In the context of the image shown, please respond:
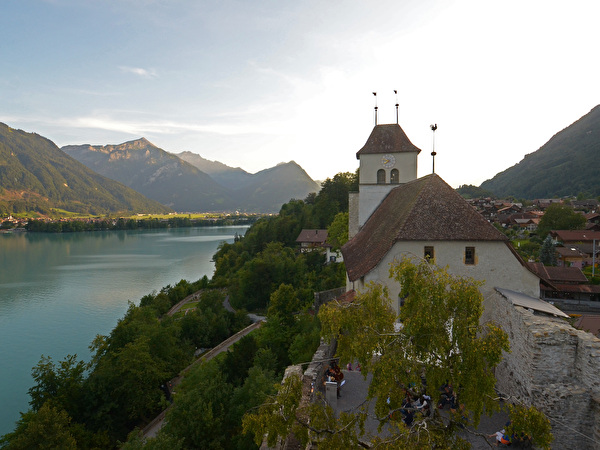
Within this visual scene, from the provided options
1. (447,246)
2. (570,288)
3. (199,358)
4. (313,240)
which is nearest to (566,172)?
(313,240)

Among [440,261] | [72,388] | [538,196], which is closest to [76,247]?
[72,388]

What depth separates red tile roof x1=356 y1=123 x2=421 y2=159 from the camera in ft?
78.6

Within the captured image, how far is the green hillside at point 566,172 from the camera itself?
139 meters

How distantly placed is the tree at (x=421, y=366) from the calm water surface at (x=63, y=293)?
93.2ft

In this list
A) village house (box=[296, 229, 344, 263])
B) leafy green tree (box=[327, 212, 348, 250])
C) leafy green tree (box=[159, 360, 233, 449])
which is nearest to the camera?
leafy green tree (box=[159, 360, 233, 449])

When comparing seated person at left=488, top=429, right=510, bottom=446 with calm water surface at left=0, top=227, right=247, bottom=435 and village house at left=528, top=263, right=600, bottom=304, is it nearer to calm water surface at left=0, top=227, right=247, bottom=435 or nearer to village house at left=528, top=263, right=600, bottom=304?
calm water surface at left=0, top=227, right=247, bottom=435

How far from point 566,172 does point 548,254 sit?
13912 cm

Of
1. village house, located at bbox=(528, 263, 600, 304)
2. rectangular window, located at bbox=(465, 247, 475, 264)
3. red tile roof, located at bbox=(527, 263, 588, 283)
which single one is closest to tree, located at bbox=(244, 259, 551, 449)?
rectangular window, located at bbox=(465, 247, 475, 264)

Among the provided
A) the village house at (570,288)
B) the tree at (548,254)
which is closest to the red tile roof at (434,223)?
the village house at (570,288)

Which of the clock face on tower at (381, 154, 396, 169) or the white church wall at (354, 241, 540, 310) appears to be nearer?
the white church wall at (354, 241, 540, 310)

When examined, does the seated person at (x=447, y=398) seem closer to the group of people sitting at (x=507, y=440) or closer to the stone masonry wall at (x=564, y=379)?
the group of people sitting at (x=507, y=440)

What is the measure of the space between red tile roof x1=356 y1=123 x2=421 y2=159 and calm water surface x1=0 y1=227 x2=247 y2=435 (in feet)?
102

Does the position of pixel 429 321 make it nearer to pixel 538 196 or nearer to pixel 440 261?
pixel 440 261

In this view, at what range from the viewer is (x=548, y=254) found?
1802 inches
